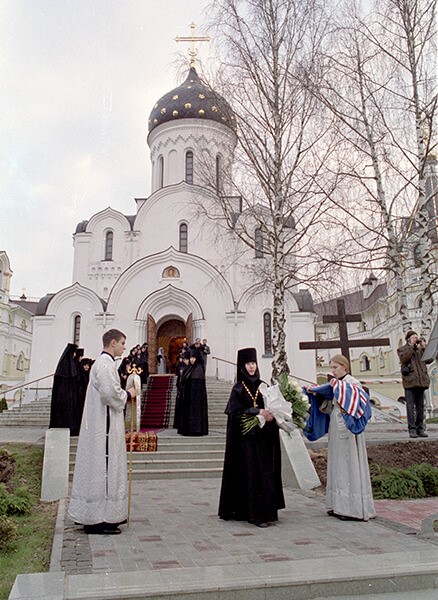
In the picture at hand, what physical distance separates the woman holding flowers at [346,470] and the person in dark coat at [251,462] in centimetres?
58

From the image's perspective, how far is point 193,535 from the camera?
4.65 m

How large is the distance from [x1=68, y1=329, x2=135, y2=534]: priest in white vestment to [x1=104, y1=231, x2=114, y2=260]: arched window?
19.4 m

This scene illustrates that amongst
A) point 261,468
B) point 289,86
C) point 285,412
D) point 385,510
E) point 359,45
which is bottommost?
point 385,510

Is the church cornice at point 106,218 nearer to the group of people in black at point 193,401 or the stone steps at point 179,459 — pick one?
the group of people in black at point 193,401

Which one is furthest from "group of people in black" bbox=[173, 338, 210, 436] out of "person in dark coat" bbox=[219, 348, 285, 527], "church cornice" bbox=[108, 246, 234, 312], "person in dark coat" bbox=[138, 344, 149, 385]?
"church cornice" bbox=[108, 246, 234, 312]

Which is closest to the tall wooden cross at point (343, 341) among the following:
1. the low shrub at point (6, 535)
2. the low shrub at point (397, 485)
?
the low shrub at point (397, 485)

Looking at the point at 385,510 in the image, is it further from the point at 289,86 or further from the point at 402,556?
the point at 289,86

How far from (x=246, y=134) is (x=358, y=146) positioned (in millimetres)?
2888

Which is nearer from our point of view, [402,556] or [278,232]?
[402,556]

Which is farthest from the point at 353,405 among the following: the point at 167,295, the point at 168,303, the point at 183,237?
the point at 183,237

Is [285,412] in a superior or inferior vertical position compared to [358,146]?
inferior

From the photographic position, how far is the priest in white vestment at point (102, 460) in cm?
477

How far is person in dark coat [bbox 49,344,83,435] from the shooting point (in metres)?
10.5

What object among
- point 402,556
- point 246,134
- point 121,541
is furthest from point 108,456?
point 246,134
